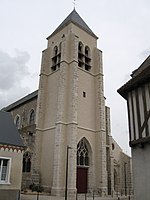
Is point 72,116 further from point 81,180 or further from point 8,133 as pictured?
point 8,133

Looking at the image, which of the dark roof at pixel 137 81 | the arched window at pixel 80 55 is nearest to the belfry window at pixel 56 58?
the arched window at pixel 80 55

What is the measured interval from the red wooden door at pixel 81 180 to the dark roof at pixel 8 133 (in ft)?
23.4

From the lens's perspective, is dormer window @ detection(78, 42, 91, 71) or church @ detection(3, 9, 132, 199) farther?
dormer window @ detection(78, 42, 91, 71)

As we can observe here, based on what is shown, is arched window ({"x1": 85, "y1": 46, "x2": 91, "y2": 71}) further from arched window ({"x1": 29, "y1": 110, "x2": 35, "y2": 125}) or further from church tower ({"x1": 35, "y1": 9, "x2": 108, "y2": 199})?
arched window ({"x1": 29, "y1": 110, "x2": 35, "y2": 125})

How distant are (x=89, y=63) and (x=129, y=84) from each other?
12.9m

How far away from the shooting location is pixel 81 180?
1694 centimetres

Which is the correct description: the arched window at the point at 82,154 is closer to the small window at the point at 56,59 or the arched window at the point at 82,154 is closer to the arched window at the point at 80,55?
the arched window at the point at 80,55

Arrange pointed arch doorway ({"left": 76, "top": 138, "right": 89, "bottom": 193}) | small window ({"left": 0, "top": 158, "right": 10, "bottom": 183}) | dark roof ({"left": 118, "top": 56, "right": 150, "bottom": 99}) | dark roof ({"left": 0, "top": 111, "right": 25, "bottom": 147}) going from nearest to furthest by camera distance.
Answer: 1. dark roof ({"left": 118, "top": 56, "right": 150, "bottom": 99})
2. small window ({"left": 0, "top": 158, "right": 10, "bottom": 183})
3. dark roof ({"left": 0, "top": 111, "right": 25, "bottom": 147})
4. pointed arch doorway ({"left": 76, "top": 138, "right": 89, "bottom": 193})

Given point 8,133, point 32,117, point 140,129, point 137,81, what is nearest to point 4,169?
point 8,133

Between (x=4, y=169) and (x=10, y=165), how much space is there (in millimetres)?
315

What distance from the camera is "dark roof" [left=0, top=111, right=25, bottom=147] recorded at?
10.8 m

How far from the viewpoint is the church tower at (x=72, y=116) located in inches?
640

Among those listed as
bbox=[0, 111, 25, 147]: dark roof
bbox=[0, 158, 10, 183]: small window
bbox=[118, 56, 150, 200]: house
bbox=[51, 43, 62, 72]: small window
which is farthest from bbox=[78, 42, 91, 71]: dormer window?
bbox=[0, 158, 10, 183]: small window

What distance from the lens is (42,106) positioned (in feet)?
64.4
